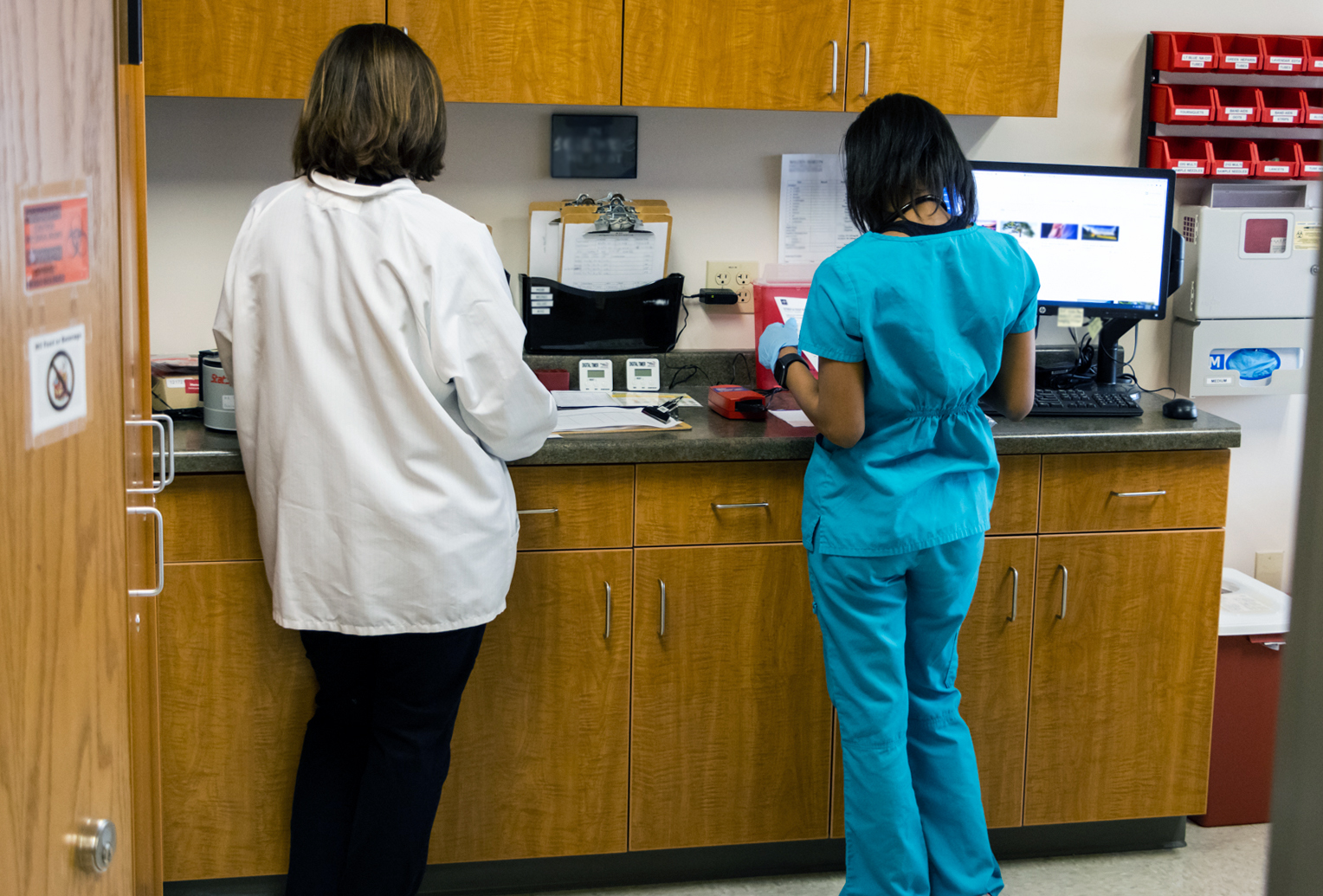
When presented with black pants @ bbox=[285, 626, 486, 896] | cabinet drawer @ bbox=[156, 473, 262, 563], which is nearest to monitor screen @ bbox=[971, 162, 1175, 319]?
black pants @ bbox=[285, 626, 486, 896]

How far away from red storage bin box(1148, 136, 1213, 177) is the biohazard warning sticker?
2.56 meters

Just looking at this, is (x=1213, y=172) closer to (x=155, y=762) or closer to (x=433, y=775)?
(x=433, y=775)

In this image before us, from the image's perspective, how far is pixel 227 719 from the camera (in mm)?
2232

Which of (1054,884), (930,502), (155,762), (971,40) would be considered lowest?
(1054,884)

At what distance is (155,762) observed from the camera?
1787mm

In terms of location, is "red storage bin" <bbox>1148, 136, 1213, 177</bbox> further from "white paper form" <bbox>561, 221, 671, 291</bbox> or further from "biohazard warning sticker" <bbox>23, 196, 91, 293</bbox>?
"biohazard warning sticker" <bbox>23, 196, 91, 293</bbox>

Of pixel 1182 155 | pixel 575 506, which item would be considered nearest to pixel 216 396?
pixel 575 506

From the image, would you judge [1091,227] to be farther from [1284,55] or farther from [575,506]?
[575,506]

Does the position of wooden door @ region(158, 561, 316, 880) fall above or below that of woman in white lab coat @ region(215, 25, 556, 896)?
below

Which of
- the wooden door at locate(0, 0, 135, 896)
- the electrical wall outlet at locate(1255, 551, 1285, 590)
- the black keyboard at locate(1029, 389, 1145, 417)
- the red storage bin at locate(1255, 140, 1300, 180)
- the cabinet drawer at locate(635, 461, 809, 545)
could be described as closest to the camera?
the wooden door at locate(0, 0, 135, 896)

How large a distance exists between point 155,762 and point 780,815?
46.9 inches

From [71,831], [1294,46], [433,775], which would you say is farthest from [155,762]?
[1294,46]

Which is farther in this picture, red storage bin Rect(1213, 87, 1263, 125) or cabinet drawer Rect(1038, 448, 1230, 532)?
red storage bin Rect(1213, 87, 1263, 125)

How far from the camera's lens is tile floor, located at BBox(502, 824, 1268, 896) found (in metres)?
2.49
